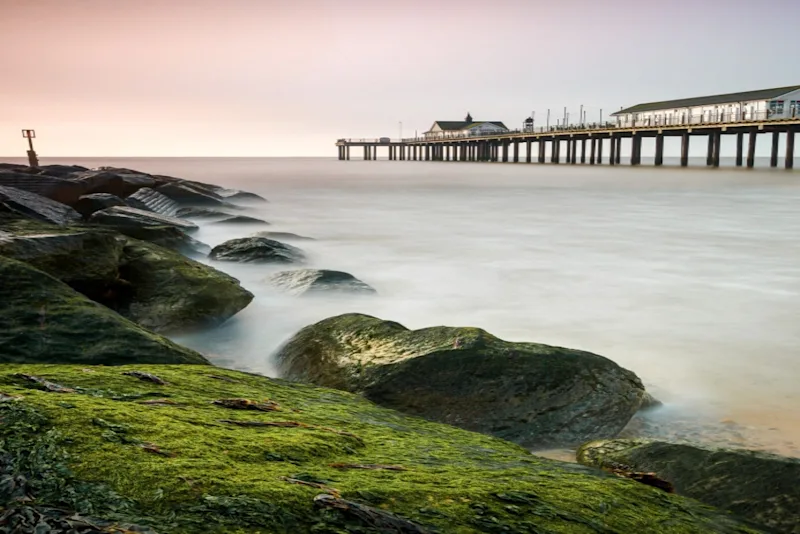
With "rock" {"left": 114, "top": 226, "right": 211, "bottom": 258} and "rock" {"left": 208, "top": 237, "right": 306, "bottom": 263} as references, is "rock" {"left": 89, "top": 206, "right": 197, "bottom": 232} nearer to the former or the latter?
"rock" {"left": 114, "top": 226, "right": 211, "bottom": 258}

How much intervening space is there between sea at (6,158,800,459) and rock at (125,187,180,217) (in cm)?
122

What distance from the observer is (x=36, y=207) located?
8.64 m

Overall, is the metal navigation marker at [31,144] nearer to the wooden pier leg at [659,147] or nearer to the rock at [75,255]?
the rock at [75,255]

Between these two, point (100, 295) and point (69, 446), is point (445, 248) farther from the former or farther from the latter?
point (69, 446)

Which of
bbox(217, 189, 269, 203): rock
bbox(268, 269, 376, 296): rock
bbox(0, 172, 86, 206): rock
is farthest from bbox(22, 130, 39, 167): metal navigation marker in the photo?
bbox(268, 269, 376, 296): rock

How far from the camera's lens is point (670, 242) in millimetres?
15641

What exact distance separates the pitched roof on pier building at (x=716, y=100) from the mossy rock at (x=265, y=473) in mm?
56554

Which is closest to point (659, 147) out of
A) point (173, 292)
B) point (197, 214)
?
point (197, 214)

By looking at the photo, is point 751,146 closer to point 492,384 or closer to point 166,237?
point 166,237

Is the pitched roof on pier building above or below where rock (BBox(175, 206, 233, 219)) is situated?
above

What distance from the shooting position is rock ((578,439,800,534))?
295 centimetres

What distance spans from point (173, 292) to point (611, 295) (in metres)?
5.99

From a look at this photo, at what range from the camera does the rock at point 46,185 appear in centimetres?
1438

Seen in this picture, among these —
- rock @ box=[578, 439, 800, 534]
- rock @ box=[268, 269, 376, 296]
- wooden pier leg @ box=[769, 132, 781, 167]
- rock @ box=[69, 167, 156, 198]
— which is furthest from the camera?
wooden pier leg @ box=[769, 132, 781, 167]
